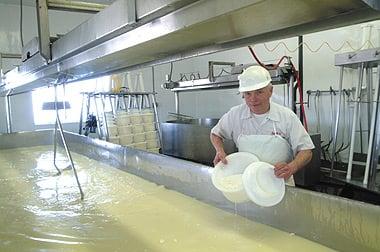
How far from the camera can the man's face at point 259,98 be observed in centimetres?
153

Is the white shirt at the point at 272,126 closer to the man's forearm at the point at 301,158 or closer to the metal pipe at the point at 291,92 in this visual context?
the man's forearm at the point at 301,158

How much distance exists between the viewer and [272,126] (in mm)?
1625

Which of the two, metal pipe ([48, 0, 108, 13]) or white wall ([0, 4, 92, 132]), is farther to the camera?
white wall ([0, 4, 92, 132])

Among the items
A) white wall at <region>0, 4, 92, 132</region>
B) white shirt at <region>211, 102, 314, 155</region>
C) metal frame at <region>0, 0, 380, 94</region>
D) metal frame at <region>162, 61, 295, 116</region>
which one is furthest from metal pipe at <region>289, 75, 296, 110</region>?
white wall at <region>0, 4, 92, 132</region>

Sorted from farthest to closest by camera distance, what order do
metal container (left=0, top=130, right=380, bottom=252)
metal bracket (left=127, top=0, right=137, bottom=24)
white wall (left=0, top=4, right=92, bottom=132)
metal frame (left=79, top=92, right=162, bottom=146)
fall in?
white wall (left=0, top=4, right=92, bottom=132), metal frame (left=79, top=92, right=162, bottom=146), metal container (left=0, top=130, right=380, bottom=252), metal bracket (left=127, top=0, right=137, bottom=24)

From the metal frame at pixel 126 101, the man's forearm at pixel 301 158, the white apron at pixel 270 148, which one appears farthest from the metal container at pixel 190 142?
the man's forearm at pixel 301 158

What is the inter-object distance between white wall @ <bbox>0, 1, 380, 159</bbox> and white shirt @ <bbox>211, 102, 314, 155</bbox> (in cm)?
248

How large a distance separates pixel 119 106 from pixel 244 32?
4.33 meters

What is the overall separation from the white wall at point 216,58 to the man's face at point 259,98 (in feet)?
8.29

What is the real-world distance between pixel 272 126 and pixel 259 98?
175 millimetres

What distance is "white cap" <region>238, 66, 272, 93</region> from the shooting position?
4.80ft

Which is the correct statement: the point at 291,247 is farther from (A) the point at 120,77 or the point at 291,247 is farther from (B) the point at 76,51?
(A) the point at 120,77

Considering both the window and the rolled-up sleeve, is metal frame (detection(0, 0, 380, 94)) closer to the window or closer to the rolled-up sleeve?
the rolled-up sleeve

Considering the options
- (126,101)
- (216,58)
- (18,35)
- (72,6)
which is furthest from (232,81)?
(18,35)
